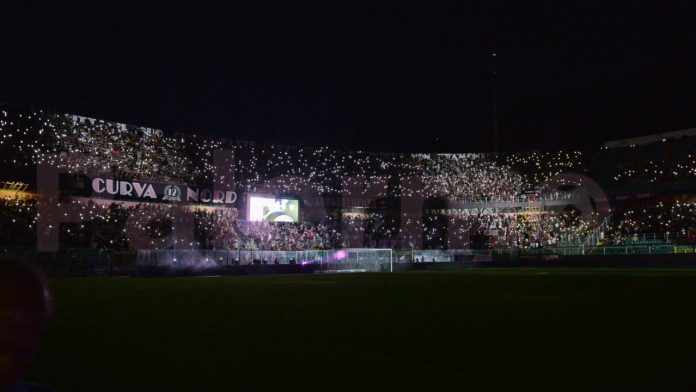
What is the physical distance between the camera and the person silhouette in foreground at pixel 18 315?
147 centimetres

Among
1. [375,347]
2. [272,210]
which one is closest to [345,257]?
[272,210]

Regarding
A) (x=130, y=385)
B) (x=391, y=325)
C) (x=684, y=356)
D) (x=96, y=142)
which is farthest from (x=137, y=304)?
(x=96, y=142)

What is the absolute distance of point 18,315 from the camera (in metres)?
1.48

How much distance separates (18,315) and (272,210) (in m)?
38.0

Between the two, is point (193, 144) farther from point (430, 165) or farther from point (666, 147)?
point (666, 147)

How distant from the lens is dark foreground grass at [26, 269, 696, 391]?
416 centimetres

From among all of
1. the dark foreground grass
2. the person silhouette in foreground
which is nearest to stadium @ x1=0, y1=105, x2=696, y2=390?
the dark foreground grass

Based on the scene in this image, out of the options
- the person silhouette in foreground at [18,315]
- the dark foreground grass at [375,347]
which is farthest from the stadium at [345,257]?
the person silhouette in foreground at [18,315]

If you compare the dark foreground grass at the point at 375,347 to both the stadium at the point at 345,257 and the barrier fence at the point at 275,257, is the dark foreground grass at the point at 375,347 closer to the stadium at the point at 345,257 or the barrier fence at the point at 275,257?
the stadium at the point at 345,257

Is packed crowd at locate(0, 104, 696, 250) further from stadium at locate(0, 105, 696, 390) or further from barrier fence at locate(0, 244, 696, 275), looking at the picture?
barrier fence at locate(0, 244, 696, 275)

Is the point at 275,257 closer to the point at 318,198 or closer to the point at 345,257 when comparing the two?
the point at 345,257

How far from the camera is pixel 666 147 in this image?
148 feet

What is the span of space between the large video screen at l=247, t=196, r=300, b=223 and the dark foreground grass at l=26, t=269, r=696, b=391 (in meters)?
28.3

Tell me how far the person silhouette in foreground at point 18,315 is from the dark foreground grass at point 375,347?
2.56 meters
